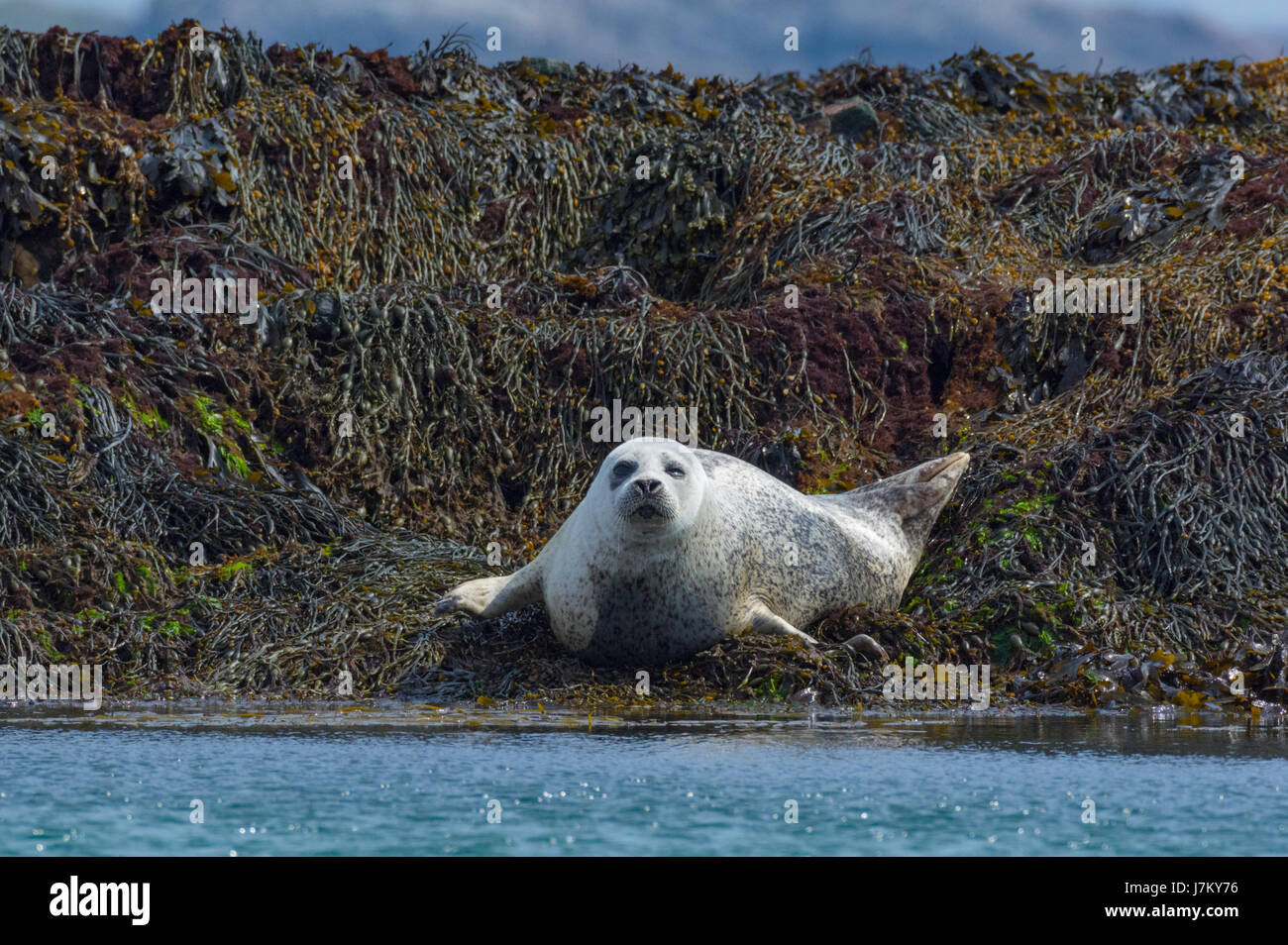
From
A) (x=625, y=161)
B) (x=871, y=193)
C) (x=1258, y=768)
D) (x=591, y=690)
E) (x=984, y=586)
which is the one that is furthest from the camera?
(x=625, y=161)

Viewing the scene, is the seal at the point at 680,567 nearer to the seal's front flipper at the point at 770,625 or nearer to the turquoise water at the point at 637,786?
the seal's front flipper at the point at 770,625

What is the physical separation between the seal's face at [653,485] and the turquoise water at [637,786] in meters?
1.00

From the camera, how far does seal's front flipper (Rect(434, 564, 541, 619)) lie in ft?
24.3

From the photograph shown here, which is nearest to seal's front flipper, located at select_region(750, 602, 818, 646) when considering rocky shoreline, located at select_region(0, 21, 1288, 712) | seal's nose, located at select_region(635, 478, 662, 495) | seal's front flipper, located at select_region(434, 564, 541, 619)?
rocky shoreline, located at select_region(0, 21, 1288, 712)

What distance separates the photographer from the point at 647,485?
6617mm

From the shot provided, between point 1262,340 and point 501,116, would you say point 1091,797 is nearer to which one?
point 1262,340

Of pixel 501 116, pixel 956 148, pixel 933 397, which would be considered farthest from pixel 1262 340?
pixel 501 116

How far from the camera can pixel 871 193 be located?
40.3 ft

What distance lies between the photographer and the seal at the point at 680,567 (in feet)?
22.8

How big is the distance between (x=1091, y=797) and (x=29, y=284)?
9.00 metres

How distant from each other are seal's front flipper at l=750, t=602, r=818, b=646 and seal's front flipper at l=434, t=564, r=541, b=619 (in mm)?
1054

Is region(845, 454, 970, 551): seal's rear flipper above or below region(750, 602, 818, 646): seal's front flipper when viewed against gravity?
above

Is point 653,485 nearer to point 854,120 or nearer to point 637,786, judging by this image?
point 637,786

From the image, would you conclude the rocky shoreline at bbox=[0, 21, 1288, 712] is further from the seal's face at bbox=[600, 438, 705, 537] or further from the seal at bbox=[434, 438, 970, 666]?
the seal's face at bbox=[600, 438, 705, 537]
